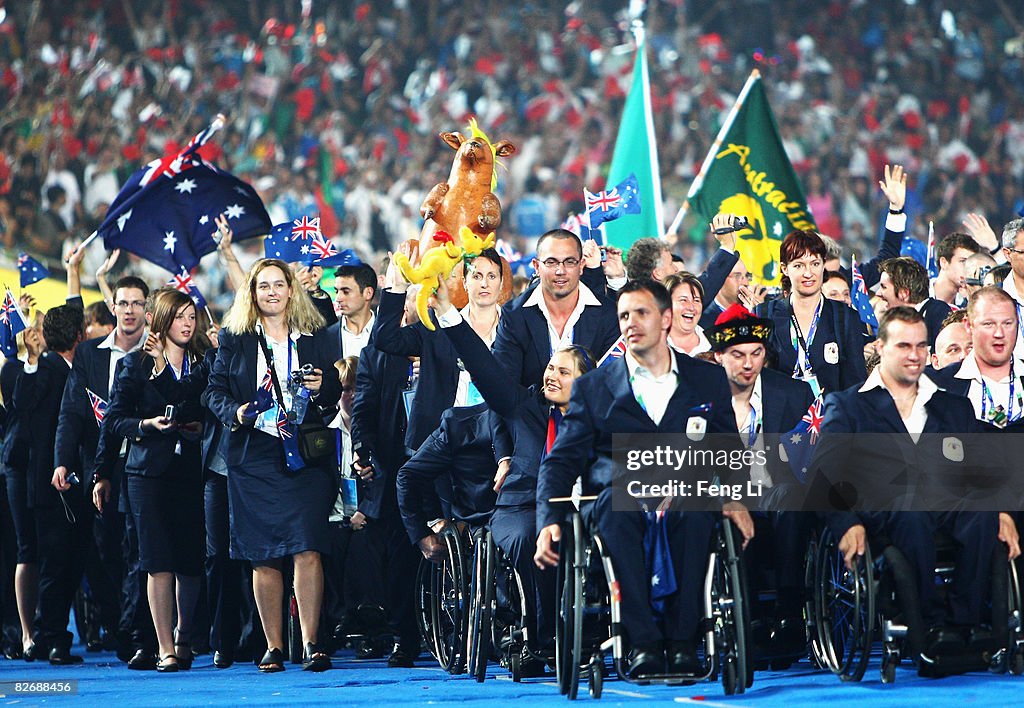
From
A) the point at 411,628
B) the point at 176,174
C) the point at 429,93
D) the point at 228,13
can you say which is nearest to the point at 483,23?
the point at 429,93

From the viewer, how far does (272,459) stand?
6.53m

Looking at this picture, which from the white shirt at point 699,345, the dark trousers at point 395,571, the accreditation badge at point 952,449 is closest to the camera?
the accreditation badge at point 952,449

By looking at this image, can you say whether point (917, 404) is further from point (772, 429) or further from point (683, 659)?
point (683, 659)

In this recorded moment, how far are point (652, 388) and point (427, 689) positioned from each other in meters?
1.38

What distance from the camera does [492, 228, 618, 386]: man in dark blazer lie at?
20.4ft

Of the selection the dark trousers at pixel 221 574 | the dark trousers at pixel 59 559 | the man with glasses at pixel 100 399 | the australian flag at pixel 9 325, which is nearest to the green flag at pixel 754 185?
the man with glasses at pixel 100 399

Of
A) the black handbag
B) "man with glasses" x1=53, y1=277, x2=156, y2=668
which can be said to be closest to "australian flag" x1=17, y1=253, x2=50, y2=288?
"man with glasses" x1=53, y1=277, x2=156, y2=668

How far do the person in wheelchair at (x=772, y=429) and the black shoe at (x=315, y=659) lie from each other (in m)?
1.72

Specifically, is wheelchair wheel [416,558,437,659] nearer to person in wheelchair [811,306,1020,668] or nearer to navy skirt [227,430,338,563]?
navy skirt [227,430,338,563]

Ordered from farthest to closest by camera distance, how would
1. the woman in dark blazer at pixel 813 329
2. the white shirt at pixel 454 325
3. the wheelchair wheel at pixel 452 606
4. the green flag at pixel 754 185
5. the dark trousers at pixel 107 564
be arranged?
the green flag at pixel 754 185 < the dark trousers at pixel 107 564 < the woman in dark blazer at pixel 813 329 < the wheelchair wheel at pixel 452 606 < the white shirt at pixel 454 325

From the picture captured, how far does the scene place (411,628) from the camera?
21.9ft

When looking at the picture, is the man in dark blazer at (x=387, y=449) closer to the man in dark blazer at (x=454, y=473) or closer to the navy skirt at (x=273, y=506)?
the navy skirt at (x=273, y=506)

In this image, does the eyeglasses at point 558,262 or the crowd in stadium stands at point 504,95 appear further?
the crowd in stadium stands at point 504,95

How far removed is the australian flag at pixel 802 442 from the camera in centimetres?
566
